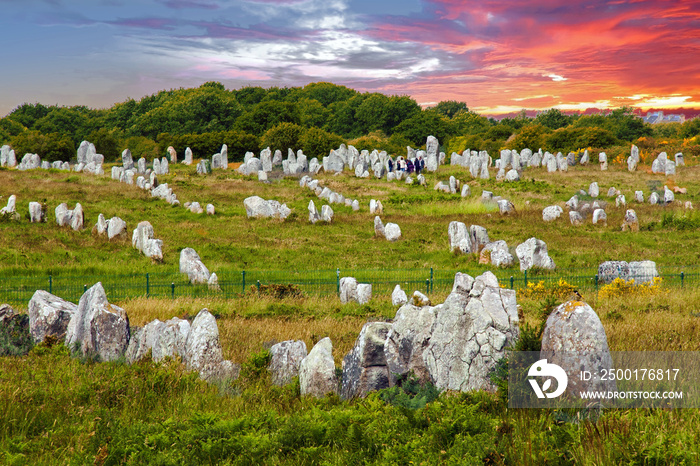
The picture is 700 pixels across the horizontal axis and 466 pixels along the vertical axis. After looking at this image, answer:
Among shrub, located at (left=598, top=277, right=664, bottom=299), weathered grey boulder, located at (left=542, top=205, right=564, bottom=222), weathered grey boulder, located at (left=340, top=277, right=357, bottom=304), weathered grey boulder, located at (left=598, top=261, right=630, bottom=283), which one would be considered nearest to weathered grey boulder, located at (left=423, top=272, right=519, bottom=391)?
weathered grey boulder, located at (left=340, top=277, right=357, bottom=304)

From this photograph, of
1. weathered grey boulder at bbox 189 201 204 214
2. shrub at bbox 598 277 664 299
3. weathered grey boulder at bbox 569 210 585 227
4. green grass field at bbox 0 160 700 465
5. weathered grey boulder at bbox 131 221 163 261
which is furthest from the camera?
weathered grey boulder at bbox 189 201 204 214

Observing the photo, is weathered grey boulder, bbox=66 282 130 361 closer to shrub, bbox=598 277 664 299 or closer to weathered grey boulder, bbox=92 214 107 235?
shrub, bbox=598 277 664 299

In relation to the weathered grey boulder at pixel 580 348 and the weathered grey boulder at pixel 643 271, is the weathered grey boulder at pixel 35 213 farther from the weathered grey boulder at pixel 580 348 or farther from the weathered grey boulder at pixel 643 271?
the weathered grey boulder at pixel 580 348

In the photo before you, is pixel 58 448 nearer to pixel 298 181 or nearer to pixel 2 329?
pixel 2 329

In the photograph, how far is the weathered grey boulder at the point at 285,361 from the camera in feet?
27.3

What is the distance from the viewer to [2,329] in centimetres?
1023

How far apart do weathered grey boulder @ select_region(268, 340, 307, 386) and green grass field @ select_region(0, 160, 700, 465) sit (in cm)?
23

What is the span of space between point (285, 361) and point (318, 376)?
88cm

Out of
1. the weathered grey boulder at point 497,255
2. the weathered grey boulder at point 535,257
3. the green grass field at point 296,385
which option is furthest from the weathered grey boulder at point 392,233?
the weathered grey boulder at point 535,257

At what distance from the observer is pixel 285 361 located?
8.47 meters

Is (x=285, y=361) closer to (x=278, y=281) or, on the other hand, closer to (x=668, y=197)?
(x=278, y=281)

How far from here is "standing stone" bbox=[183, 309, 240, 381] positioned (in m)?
8.30
